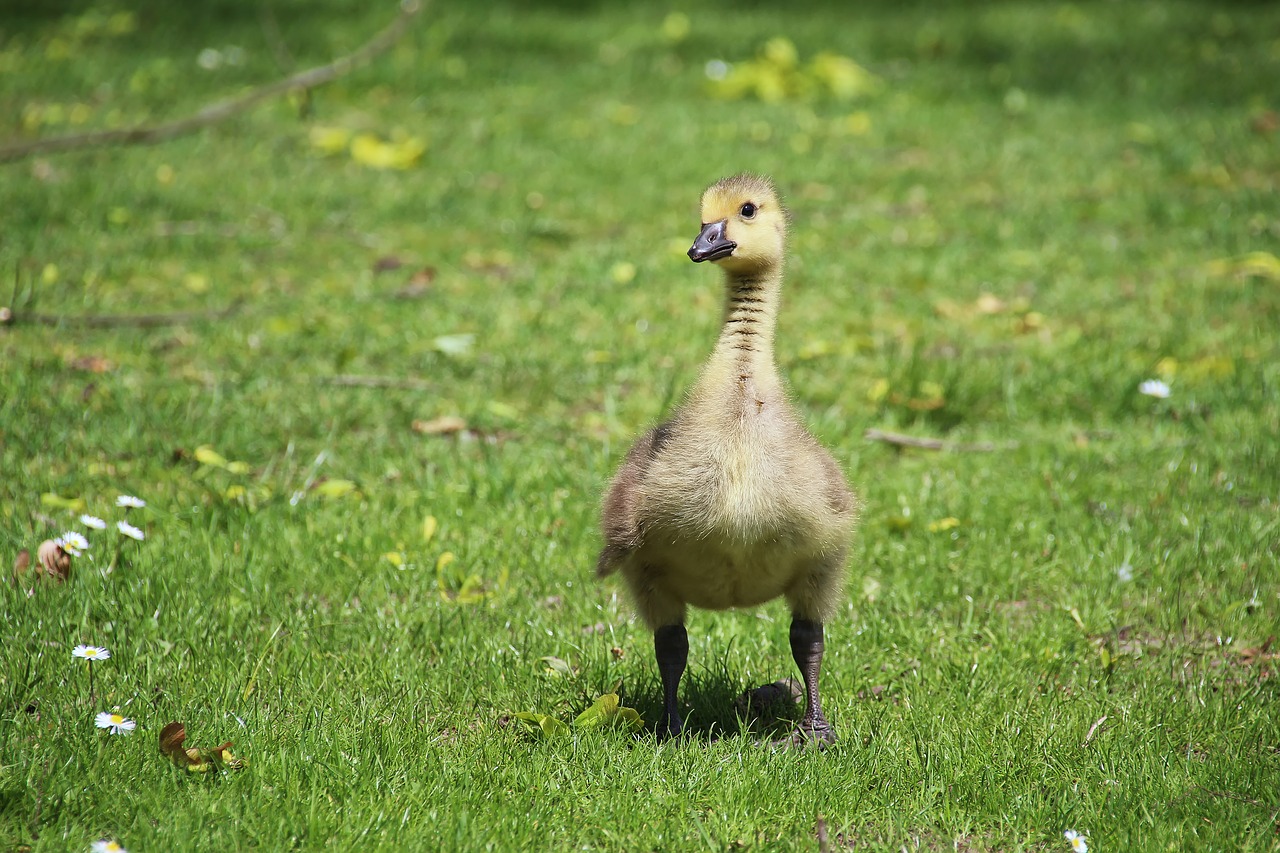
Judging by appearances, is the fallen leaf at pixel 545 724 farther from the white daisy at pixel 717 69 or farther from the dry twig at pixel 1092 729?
the white daisy at pixel 717 69

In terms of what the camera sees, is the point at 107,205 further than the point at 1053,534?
Yes

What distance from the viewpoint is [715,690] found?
3986 mm

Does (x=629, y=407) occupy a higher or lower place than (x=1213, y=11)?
lower

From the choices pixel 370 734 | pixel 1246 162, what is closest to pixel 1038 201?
pixel 1246 162

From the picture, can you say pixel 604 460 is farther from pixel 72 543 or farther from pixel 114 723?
pixel 114 723

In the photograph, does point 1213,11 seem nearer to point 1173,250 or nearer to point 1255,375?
point 1173,250

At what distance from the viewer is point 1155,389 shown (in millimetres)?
6070

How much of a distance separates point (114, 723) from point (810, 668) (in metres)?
1.95

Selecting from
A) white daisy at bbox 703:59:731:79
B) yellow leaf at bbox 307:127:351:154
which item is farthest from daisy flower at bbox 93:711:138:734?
white daisy at bbox 703:59:731:79

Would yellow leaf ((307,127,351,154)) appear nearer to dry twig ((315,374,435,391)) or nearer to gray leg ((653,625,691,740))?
dry twig ((315,374,435,391))

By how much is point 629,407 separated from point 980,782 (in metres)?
3.14

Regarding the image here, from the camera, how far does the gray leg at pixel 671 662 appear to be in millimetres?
3616

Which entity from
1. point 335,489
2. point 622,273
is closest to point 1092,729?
point 335,489

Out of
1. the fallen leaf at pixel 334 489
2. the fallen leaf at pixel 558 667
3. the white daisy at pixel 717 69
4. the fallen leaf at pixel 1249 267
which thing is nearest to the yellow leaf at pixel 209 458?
the fallen leaf at pixel 334 489
